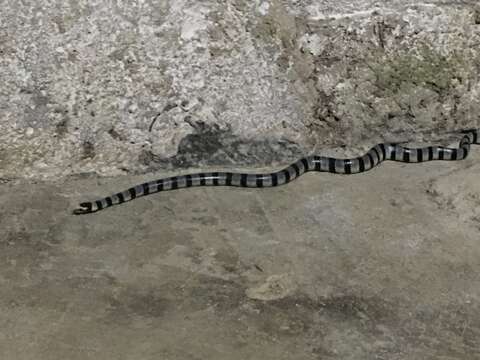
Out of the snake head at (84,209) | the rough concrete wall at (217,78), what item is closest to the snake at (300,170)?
the snake head at (84,209)

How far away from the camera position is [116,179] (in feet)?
23.3

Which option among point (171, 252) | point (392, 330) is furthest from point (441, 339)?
point (171, 252)

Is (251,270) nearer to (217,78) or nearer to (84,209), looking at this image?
(84,209)

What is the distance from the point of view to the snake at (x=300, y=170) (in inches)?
267

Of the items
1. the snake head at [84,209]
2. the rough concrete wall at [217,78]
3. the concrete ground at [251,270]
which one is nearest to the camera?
the concrete ground at [251,270]

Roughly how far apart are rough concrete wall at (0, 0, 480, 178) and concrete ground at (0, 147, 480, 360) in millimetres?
409

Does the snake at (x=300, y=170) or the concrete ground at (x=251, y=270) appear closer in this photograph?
the concrete ground at (x=251, y=270)

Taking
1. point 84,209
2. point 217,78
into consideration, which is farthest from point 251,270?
point 217,78

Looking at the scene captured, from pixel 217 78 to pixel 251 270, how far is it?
2052mm

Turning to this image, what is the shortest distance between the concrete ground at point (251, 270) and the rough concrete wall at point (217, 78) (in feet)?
1.34

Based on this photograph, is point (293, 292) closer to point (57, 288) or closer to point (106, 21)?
point (57, 288)

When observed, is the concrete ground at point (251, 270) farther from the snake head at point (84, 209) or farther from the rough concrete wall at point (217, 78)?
the rough concrete wall at point (217, 78)

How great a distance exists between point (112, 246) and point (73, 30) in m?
1.92

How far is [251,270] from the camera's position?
19.0ft
